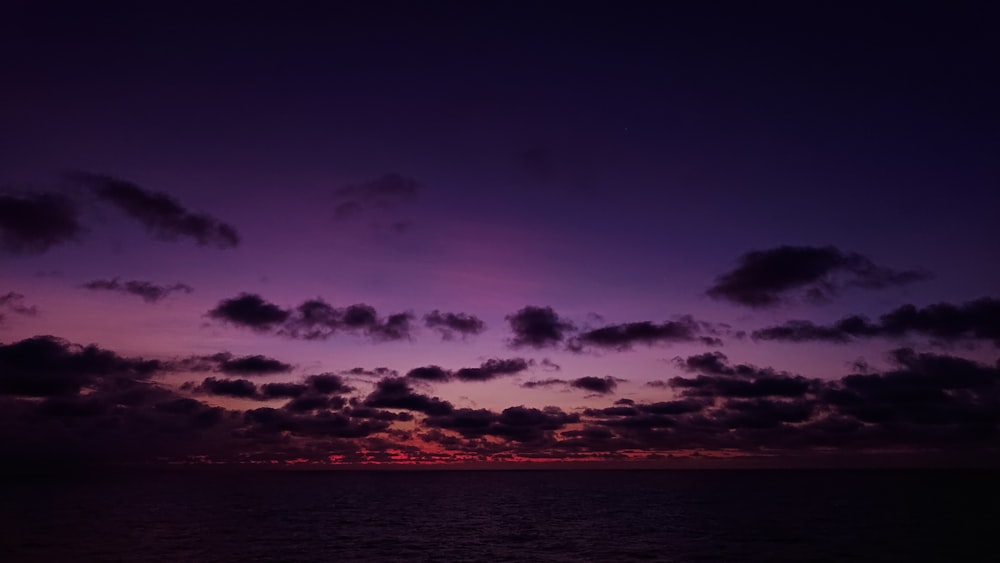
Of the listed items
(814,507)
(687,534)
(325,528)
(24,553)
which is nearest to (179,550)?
(24,553)

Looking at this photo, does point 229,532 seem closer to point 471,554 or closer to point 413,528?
point 413,528

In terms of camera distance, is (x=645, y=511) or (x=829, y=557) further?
(x=645, y=511)

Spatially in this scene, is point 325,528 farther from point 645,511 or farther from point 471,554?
point 645,511

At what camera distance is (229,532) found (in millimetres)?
98125

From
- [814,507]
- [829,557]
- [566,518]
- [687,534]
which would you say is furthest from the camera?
Result: [814,507]

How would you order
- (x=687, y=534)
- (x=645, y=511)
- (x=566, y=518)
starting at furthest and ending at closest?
(x=645, y=511)
(x=566, y=518)
(x=687, y=534)

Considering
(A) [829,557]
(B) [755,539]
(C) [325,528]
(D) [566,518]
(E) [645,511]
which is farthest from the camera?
(E) [645,511]

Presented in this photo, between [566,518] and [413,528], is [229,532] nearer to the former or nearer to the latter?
[413,528]

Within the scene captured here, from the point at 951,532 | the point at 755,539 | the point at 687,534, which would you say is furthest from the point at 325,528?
the point at 951,532

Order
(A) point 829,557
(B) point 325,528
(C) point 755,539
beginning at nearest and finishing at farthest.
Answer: (A) point 829,557 < (C) point 755,539 < (B) point 325,528

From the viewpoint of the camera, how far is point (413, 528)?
106m

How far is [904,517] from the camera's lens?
128 meters

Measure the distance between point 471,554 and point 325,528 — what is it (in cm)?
3840

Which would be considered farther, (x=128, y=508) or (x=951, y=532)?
(x=128, y=508)
